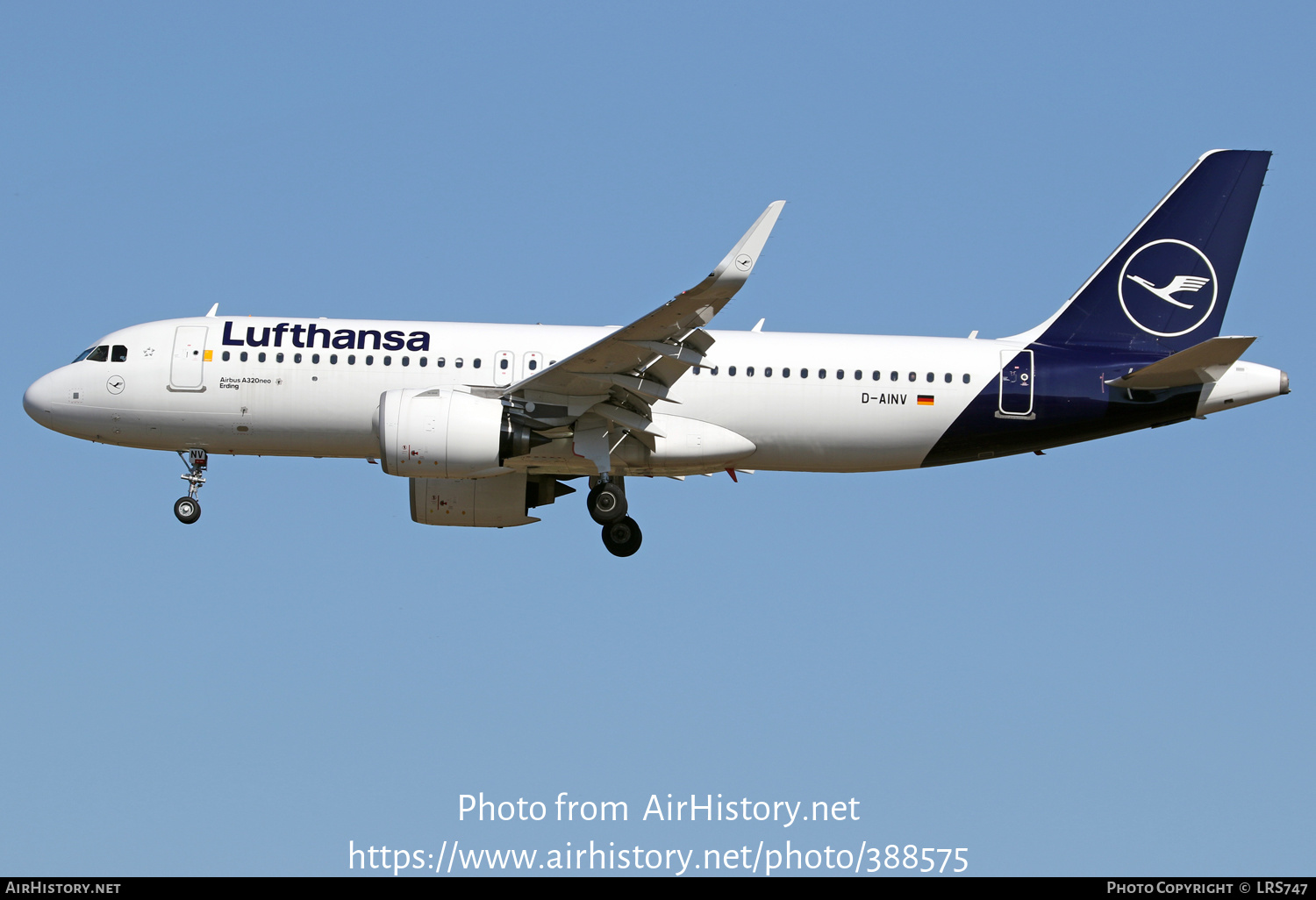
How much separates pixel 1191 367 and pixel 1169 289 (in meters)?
3.17

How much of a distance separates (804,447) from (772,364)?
1707 millimetres

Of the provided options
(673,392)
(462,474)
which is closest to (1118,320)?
(673,392)

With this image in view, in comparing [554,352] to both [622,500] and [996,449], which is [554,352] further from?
[996,449]

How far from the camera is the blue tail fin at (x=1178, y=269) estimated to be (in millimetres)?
30875

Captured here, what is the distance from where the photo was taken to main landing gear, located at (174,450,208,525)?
30297 millimetres

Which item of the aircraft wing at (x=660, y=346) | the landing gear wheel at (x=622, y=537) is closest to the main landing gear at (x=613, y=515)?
the landing gear wheel at (x=622, y=537)

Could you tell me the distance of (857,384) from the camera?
29312 millimetres

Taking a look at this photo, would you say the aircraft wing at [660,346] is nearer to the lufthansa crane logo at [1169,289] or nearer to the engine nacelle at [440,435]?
the engine nacelle at [440,435]

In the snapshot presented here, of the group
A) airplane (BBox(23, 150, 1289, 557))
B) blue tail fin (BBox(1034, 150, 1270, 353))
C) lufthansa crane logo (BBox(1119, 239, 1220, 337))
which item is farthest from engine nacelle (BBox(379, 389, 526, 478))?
lufthansa crane logo (BBox(1119, 239, 1220, 337))

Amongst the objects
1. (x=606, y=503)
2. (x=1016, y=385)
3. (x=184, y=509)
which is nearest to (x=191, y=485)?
(x=184, y=509)

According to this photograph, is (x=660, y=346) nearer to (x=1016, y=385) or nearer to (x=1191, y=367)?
(x=1016, y=385)

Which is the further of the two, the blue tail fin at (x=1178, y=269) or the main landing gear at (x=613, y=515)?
the blue tail fin at (x=1178, y=269)

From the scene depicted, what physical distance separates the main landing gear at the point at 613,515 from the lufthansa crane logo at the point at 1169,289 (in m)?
10.9

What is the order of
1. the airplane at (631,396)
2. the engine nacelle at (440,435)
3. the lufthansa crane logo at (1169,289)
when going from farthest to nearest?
the lufthansa crane logo at (1169,289) → the airplane at (631,396) → the engine nacelle at (440,435)
